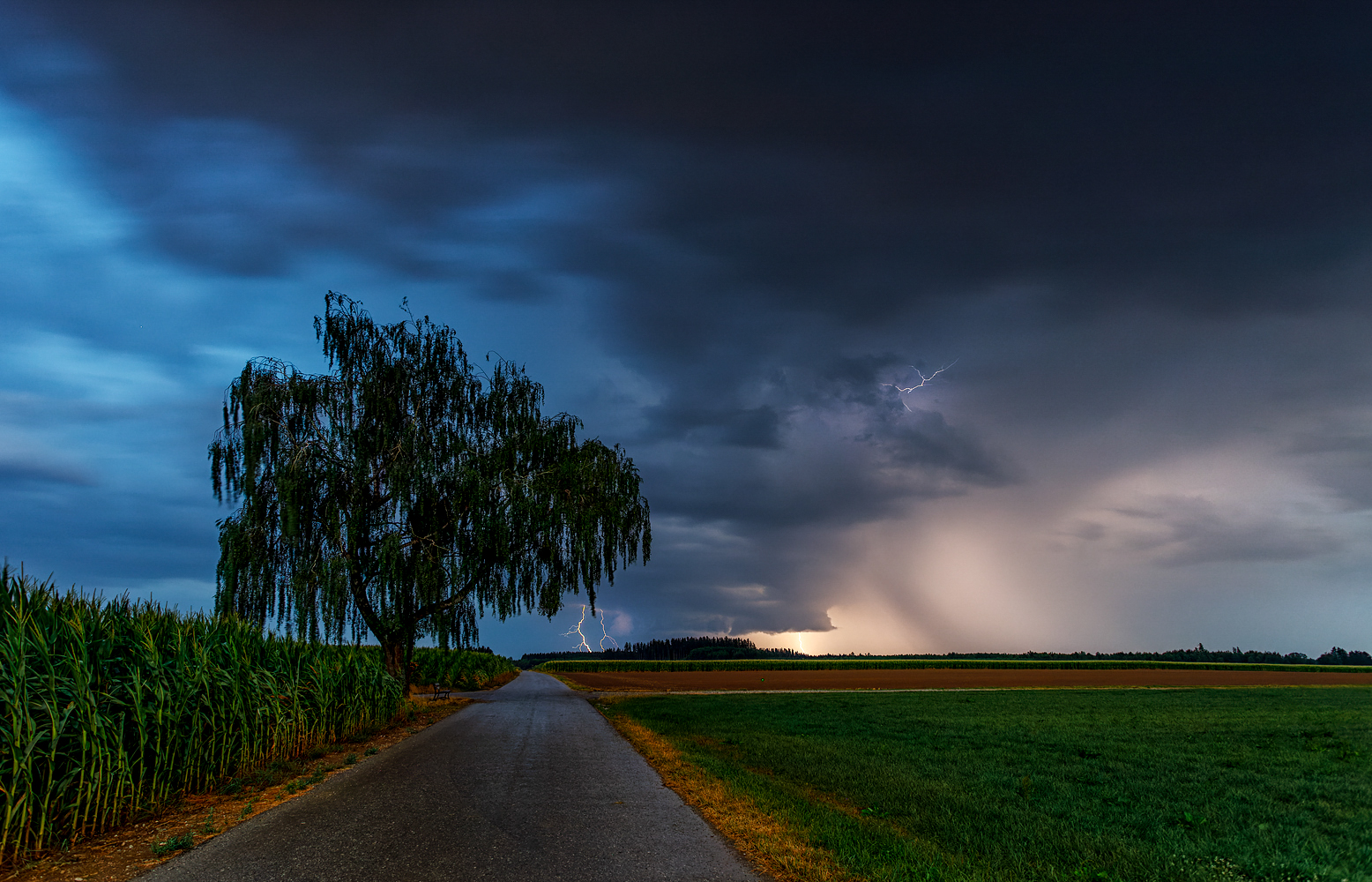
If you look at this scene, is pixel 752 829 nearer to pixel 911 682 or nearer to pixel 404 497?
pixel 404 497

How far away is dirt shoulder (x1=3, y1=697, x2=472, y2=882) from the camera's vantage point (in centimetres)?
688

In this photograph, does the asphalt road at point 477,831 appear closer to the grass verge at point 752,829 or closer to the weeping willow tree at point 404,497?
the grass verge at point 752,829

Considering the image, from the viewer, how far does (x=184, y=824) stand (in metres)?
8.64

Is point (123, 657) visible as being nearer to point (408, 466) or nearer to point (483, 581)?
point (408, 466)

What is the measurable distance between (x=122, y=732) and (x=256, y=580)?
56.7ft

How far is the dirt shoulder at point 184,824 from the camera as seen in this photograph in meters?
6.88

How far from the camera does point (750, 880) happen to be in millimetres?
6074

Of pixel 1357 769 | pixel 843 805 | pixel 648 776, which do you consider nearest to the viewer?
pixel 843 805

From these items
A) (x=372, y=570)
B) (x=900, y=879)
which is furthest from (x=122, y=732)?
(x=372, y=570)

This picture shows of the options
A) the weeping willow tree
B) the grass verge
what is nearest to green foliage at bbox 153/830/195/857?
the grass verge

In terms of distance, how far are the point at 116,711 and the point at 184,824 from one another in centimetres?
159

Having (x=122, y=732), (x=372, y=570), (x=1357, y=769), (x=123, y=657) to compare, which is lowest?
(x=1357, y=769)

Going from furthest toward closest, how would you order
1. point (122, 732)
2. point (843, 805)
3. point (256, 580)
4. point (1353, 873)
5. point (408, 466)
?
1. point (408, 466)
2. point (256, 580)
3. point (843, 805)
4. point (122, 732)
5. point (1353, 873)

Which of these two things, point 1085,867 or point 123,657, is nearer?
point 1085,867
